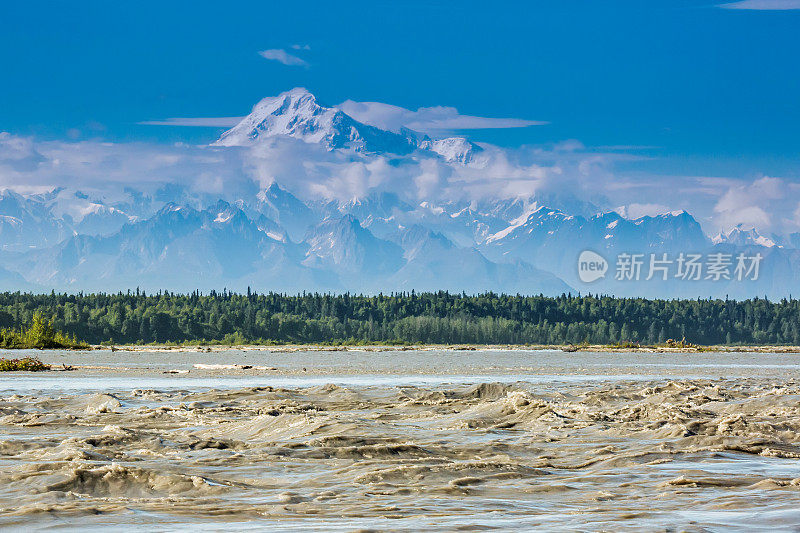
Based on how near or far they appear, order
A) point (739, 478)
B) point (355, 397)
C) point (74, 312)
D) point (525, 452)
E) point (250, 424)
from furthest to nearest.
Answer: point (74, 312) < point (355, 397) < point (250, 424) < point (525, 452) < point (739, 478)

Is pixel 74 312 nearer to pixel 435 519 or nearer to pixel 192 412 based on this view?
pixel 192 412

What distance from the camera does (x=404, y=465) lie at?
1756 centimetres

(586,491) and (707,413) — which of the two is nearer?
(586,491)

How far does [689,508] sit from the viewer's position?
46.1 feet

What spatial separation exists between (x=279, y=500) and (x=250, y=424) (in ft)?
33.8

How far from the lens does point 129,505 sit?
14.0 m

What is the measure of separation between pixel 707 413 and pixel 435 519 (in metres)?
17.2

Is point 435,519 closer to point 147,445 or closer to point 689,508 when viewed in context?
point 689,508

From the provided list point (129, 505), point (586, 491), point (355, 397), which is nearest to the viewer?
point (129, 505)

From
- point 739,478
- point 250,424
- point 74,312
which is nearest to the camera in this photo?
point 739,478

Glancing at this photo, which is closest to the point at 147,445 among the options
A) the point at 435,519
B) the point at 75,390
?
the point at 435,519

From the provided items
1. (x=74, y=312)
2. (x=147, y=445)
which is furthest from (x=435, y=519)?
(x=74, y=312)

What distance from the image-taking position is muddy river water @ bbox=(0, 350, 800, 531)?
13.3 meters

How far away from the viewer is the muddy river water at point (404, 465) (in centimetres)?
1329
